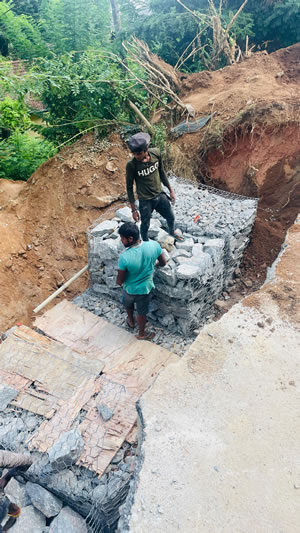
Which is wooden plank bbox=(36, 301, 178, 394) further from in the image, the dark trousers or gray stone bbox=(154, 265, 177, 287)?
the dark trousers

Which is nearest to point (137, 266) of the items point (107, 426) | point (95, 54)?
point (107, 426)

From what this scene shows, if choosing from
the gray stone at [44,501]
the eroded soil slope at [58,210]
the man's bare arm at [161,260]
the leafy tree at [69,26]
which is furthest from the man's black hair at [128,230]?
the leafy tree at [69,26]

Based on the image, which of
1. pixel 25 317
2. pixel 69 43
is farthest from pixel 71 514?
pixel 69 43

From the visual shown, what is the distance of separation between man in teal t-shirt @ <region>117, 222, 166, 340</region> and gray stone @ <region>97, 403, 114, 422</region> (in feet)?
4.43

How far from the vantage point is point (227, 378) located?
315 centimetres

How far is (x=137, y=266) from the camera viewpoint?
4031mm

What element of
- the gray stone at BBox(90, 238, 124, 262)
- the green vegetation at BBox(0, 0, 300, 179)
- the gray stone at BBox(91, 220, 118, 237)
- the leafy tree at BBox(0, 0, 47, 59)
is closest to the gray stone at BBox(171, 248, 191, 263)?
the gray stone at BBox(90, 238, 124, 262)

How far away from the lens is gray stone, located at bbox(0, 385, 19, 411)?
3.74m

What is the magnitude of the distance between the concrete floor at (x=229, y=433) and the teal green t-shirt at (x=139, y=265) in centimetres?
107

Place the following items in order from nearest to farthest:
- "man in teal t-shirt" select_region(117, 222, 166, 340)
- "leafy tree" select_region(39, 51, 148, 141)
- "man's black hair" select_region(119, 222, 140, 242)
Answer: "man's black hair" select_region(119, 222, 140, 242)
"man in teal t-shirt" select_region(117, 222, 166, 340)
"leafy tree" select_region(39, 51, 148, 141)

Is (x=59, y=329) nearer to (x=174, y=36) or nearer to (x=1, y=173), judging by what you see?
(x=1, y=173)

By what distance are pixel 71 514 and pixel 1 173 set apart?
632 centimetres

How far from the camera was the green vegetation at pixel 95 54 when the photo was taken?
275 inches

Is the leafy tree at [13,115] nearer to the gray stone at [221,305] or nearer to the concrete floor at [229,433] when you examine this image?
the gray stone at [221,305]
